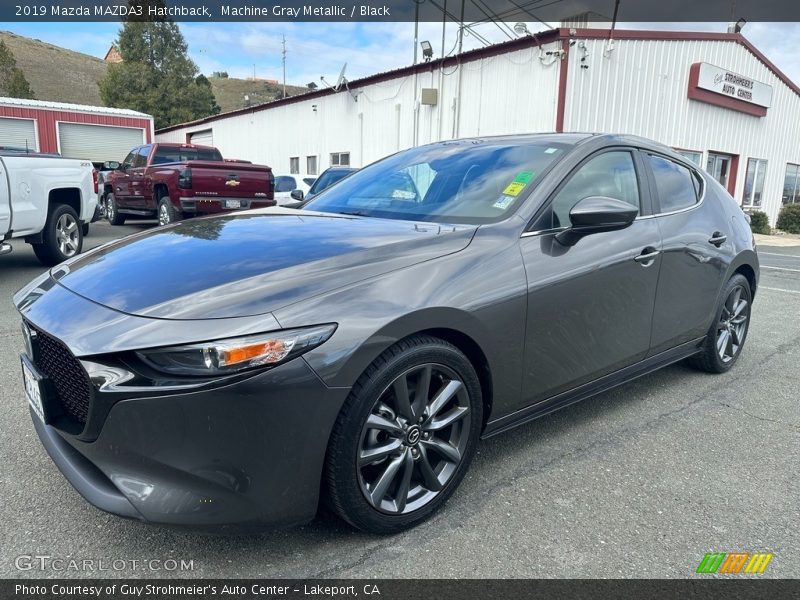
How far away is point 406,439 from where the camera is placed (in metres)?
2.27

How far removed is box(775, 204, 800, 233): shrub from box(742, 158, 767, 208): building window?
43.1 inches

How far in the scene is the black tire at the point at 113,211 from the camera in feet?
46.1

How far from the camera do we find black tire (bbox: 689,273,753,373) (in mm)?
4082

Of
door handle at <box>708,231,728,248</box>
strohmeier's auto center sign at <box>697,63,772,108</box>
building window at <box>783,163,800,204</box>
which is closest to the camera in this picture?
door handle at <box>708,231,728,248</box>

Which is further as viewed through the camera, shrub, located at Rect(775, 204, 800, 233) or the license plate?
shrub, located at Rect(775, 204, 800, 233)

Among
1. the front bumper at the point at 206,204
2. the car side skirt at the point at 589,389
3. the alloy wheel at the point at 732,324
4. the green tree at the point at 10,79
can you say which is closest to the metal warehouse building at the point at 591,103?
the front bumper at the point at 206,204

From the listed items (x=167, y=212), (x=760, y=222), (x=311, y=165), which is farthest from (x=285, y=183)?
(x=760, y=222)

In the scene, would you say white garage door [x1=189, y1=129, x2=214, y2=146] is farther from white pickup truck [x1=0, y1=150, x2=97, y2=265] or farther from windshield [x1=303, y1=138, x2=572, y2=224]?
windshield [x1=303, y1=138, x2=572, y2=224]

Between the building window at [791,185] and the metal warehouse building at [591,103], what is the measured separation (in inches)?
3.2

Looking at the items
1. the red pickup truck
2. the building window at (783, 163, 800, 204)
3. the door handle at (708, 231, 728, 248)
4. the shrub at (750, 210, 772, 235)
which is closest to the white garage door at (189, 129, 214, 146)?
the red pickup truck

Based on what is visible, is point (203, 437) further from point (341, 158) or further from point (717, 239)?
point (341, 158)

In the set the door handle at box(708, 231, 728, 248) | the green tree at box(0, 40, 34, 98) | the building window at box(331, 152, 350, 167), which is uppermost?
the green tree at box(0, 40, 34, 98)

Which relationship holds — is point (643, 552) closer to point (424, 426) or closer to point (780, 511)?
point (780, 511)

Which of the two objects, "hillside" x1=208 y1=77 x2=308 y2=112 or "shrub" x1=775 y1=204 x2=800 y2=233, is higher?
"hillside" x1=208 y1=77 x2=308 y2=112
